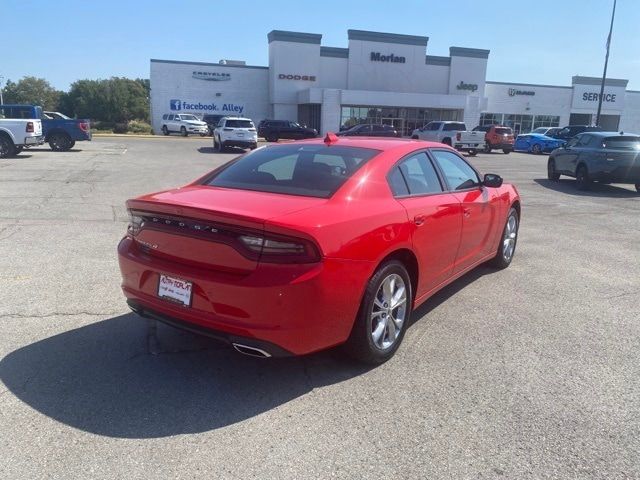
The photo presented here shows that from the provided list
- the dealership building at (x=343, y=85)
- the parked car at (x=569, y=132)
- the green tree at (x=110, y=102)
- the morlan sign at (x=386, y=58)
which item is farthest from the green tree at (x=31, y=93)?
the parked car at (x=569, y=132)

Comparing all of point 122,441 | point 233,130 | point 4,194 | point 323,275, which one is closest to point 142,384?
point 122,441

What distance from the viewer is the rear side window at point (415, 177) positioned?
410 cm

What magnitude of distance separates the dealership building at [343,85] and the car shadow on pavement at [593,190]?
3241cm

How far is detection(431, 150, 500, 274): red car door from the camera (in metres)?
4.86

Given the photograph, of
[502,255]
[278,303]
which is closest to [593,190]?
[502,255]

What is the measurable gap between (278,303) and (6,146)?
824 inches

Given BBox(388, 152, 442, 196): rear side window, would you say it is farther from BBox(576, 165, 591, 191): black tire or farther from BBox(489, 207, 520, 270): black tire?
BBox(576, 165, 591, 191): black tire

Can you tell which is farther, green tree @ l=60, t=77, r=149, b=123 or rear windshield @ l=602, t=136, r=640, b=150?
green tree @ l=60, t=77, r=149, b=123

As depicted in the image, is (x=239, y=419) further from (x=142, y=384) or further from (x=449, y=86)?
(x=449, y=86)

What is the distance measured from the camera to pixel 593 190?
598 inches

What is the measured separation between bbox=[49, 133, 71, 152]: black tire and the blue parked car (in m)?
27.1

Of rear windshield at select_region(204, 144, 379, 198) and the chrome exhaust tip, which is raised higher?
rear windshield at select_region(204, 144, 379, 198)

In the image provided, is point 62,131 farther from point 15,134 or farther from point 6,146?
point 6,146

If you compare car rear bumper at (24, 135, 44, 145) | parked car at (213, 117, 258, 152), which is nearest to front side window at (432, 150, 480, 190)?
car rear bumper at (24, 135, 44, 145)
